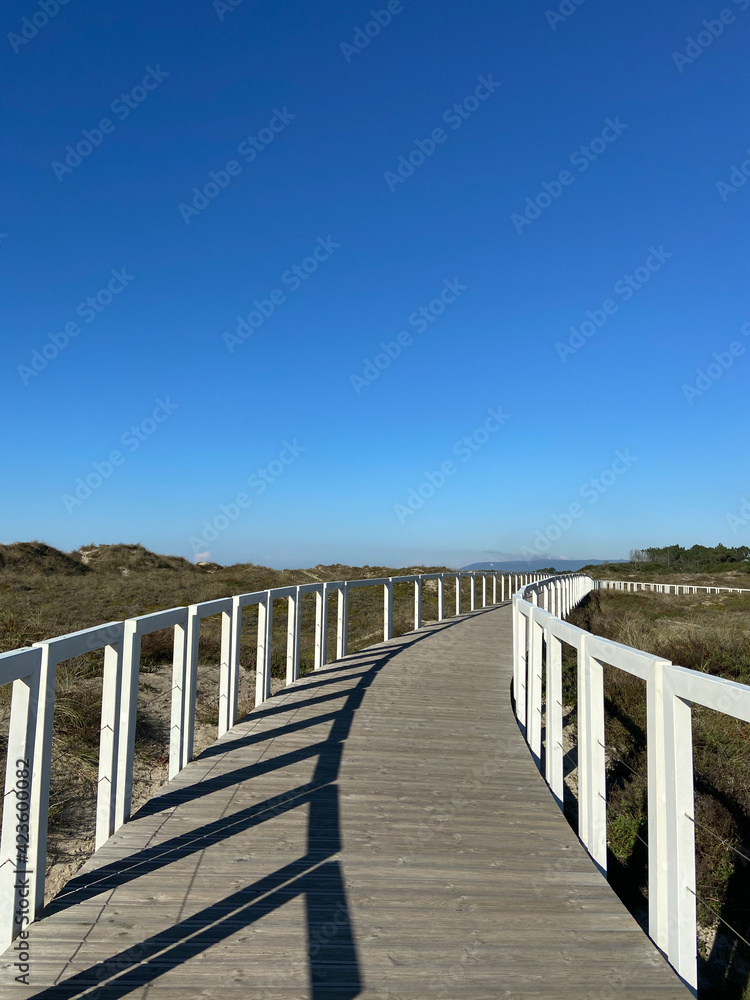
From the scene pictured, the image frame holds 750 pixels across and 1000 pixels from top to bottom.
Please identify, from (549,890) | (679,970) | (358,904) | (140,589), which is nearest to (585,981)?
(679,970)

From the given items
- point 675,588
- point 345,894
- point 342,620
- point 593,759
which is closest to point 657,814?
point 593,759

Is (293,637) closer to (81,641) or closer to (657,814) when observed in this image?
(81,641)

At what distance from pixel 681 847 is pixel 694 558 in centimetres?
10236

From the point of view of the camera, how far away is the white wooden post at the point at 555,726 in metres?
4.95

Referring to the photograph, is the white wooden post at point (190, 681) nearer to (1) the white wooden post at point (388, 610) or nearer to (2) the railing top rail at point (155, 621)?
(2) the railing top rail at point (155, 621)

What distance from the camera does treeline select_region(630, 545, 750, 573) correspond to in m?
87.6

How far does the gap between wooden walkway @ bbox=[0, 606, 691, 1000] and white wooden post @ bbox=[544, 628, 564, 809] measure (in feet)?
0.43

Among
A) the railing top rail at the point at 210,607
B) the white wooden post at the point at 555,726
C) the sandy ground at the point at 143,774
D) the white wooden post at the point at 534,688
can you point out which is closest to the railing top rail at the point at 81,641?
the railing top rail at the point at 210,607

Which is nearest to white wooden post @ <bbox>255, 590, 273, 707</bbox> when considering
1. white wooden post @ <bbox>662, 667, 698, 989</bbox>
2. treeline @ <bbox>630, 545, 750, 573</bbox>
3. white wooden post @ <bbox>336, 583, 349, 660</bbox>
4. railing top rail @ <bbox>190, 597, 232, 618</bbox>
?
railing top rail @ <bbox>190, 597, 232, 618</bbox>

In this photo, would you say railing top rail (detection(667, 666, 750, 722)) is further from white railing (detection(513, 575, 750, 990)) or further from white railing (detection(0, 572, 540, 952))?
white railing (detection(0, 572, 540, 952))

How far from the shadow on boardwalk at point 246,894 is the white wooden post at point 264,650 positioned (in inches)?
74.0

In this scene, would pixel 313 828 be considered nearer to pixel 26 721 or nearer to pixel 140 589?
pixel 26 721

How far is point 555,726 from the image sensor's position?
16.2 feet

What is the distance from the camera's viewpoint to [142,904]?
3.21 meters
